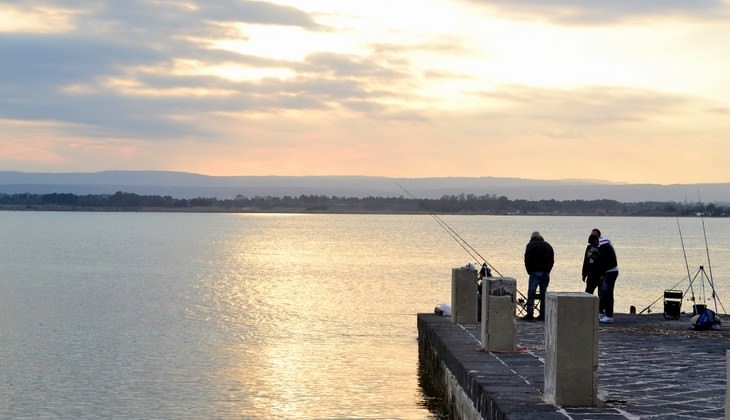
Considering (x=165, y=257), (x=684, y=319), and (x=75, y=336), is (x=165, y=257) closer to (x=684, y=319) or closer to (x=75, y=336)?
(x=75, y=336)

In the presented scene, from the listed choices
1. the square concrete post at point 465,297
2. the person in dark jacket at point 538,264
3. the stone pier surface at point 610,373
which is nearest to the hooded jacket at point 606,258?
the person in dark jacket at point 538,264

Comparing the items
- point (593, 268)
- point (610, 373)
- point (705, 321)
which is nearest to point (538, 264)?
point (593, 268)

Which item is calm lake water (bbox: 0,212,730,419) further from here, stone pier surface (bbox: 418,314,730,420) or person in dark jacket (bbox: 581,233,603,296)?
person in dark jacket (bbox: 581,233,603,296)

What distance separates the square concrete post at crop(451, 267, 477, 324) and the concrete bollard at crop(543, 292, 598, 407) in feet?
23.4

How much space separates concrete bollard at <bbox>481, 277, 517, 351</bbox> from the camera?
11.9 meters

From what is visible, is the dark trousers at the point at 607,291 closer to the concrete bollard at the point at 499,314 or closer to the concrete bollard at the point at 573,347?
the concrete bollard at the point at 499,314

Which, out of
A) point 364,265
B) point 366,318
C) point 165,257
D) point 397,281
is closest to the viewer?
point 366,318

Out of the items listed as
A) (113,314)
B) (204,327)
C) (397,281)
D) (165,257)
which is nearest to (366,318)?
(204,327)

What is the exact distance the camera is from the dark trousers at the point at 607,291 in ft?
53.2

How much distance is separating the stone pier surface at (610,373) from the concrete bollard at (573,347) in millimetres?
141

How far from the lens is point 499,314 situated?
11961mm

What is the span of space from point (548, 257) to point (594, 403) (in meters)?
8.26

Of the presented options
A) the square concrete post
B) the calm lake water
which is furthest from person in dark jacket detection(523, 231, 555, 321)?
the calm lake water

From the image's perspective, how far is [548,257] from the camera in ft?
54.7
